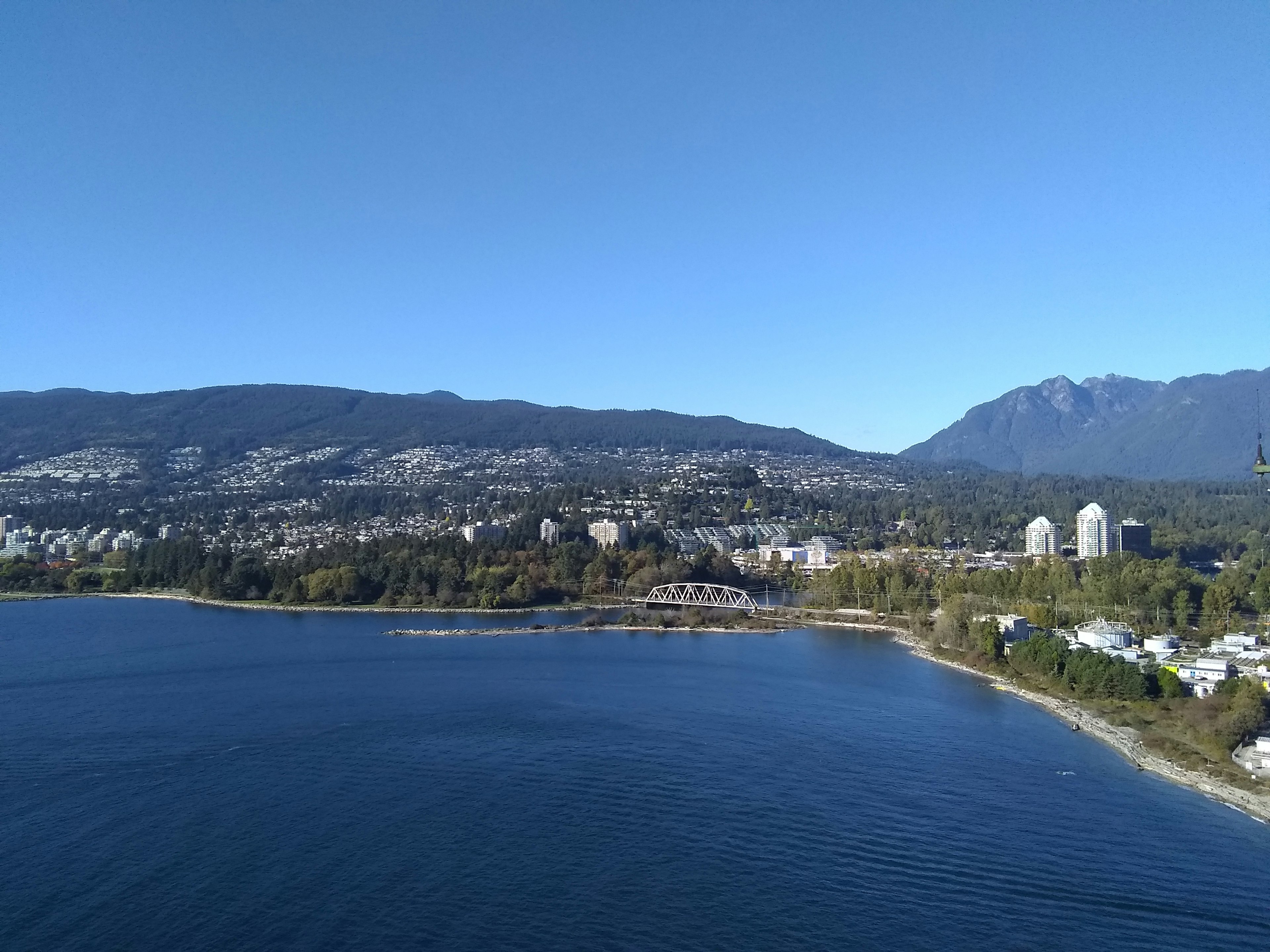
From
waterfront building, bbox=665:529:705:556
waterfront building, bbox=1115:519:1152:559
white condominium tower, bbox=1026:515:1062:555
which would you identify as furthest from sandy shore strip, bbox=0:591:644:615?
waterfront building, bbox=1115:519:1152:559

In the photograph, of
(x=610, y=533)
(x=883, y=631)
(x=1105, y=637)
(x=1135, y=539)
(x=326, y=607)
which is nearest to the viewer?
(x=1105, y=637)

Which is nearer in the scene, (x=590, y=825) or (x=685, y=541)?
(x=590, y=825)

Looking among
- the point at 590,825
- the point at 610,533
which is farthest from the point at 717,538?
the point at 590,825

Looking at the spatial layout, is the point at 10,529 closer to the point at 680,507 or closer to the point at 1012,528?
the point at 680,507

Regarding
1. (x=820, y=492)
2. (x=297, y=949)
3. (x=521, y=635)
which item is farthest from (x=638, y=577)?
(x=820, y=492)

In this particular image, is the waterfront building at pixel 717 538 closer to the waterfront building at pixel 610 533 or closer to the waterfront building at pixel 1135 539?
the waterfront building at pixel 610 533

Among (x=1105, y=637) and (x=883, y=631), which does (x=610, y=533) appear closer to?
(x=883, y=631)

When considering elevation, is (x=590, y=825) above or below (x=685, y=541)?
below

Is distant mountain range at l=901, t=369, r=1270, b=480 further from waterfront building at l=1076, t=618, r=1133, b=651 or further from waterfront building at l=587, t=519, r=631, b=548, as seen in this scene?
waterfront building at l=1076, t=618, r=1133, b=651

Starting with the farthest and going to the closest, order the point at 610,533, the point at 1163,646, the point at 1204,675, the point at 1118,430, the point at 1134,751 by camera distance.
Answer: the point at 1118,430
the point at 610,533
the point at 1163,646
the point at 1204,675
the point at 1134,751
